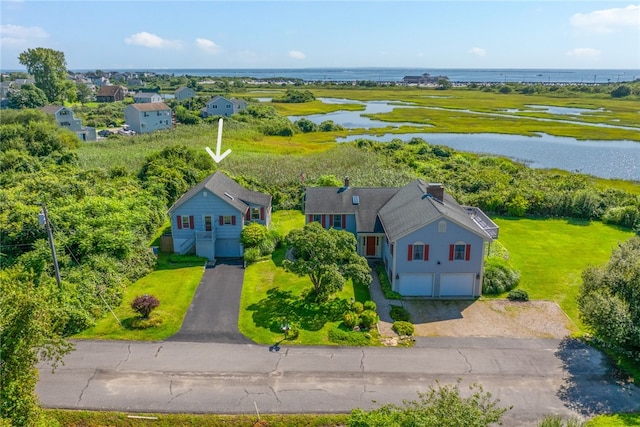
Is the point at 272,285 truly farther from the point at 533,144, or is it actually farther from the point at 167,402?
the point at 533,144

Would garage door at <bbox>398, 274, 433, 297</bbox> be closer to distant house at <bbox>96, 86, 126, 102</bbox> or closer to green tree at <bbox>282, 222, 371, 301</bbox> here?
green tree at <bbox>282, 222, 371, 301</bbox>

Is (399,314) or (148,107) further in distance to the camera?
(148,107)

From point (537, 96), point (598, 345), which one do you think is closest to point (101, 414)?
point (598, 345)

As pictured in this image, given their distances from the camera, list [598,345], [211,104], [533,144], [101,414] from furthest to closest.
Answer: [211,104] < [533,144] < [598,345] < [101,414]

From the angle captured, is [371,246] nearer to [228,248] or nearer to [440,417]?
[228,248]

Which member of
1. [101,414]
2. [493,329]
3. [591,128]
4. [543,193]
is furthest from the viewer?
[591,128]

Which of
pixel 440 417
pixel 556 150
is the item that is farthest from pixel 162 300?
pixel 556 150

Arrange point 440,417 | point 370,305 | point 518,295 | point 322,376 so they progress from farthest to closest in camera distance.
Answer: point 518,295, point 370,305, point 322,376, point 440,417

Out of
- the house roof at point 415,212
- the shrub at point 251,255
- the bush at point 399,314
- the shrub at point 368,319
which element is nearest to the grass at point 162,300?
the shrub at point 251,255
